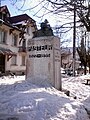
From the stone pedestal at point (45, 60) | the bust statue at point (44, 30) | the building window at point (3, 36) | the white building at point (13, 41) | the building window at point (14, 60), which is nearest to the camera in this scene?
the stone pedestal at point (45, 60)

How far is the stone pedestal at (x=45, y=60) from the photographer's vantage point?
10.2 meters

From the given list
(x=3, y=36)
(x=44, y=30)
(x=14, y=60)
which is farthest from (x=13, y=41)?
(x=44, y=30)

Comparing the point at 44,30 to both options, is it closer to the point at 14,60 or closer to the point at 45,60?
the point at 45,60

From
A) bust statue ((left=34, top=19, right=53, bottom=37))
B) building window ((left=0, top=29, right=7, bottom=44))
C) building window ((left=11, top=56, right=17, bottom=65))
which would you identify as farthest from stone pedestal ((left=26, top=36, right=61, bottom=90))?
building window ((left=11, top=56, right=17, bottom=65))

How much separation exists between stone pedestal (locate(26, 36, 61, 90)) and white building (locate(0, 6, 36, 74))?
56.5 ft

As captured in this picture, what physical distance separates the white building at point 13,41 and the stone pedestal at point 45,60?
17234mm

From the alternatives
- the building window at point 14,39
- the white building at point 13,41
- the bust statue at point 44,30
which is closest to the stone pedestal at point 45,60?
the bust statue at point 44,30

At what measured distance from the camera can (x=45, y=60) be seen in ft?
33.9

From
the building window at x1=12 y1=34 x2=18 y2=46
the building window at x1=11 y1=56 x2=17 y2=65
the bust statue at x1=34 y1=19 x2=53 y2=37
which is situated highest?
the building window at x1=12 y1=34 x2=18 y2=46

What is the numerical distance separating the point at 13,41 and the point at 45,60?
23908mm

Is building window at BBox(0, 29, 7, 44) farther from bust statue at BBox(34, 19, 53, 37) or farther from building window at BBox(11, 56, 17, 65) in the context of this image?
bust statue at BBox(34, 19, 53, 37)

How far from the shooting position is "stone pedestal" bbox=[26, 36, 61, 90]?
33.5ft

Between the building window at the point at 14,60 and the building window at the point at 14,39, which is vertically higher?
the building window at the point at 14,39

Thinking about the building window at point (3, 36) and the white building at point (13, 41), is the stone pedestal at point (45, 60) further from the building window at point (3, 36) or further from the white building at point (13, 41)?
the building window at point (3, 36)
